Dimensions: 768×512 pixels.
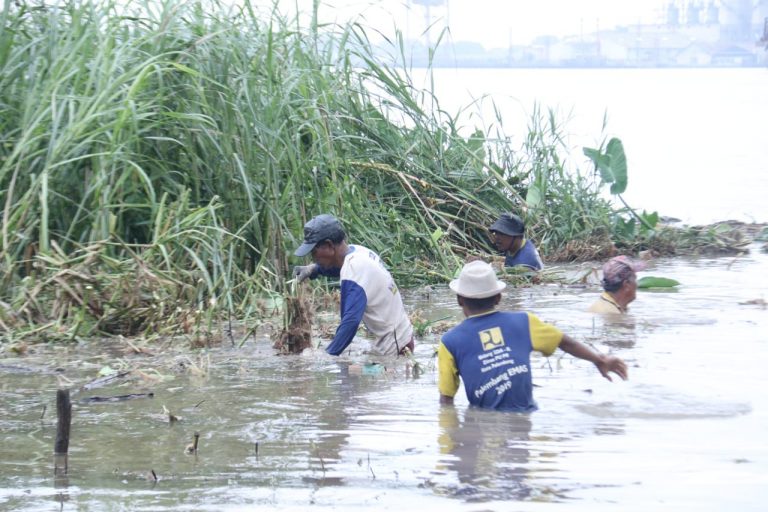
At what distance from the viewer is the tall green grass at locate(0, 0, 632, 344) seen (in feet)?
25.2

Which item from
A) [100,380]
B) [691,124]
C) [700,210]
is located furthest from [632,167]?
[100,380]

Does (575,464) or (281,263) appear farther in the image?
(281,263)

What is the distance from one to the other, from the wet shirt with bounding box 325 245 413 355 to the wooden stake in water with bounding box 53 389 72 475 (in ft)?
6.31

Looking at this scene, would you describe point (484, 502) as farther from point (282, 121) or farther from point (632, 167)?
point (632, 167)

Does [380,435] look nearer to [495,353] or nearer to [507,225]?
[495,353]

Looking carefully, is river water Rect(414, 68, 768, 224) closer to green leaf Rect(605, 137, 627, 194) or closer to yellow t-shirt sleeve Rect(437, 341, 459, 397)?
green leaf Rect(605, 137, 627, 194)

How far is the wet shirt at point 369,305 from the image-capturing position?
→ 248 inches

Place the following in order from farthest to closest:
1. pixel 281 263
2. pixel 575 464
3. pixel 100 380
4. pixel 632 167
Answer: pixel 632 167 → pixel 281 263 → pixel 100 380 → pixel 575 464

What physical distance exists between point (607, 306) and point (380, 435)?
355 centimetres

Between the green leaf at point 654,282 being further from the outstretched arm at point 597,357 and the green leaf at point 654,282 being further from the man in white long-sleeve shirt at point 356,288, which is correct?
the outstretched arm at point 597,357

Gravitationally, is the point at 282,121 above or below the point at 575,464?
above

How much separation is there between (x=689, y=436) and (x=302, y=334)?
272 cm

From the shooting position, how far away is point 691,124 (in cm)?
5516

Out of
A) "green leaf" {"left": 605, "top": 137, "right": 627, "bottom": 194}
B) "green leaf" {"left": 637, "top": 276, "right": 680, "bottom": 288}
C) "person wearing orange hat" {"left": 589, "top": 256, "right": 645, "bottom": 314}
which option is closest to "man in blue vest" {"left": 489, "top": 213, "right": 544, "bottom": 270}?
"green leaf" {"left": 637, "top": 276, "right": 680, "bottom": 288}
